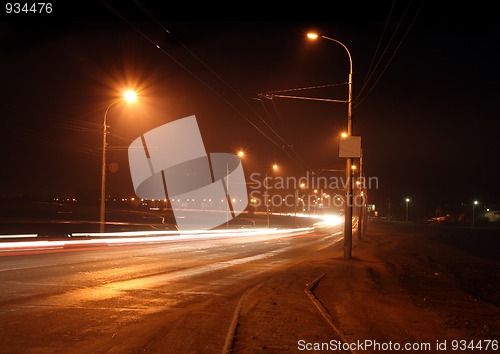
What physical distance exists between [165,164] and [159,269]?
168ft

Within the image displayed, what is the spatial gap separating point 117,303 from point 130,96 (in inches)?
729

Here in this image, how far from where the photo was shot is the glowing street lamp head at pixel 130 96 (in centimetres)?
2744

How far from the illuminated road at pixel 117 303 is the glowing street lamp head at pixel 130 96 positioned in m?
10.0

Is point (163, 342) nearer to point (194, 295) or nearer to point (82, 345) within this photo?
point (82, 345)

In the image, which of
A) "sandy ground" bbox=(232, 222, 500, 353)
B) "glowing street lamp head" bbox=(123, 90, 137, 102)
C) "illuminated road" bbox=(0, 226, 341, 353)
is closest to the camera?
"illuminated road" bbox=(0, 226, 341, 353)

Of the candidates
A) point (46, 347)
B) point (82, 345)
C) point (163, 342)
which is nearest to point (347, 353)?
point (163, 342)

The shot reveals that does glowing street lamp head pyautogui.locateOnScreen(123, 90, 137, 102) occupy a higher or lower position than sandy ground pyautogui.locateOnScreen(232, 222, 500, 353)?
higher

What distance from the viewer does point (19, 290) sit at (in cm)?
1202

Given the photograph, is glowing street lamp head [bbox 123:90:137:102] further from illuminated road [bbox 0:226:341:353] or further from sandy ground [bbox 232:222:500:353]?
sandy ground [bbox 232:222:500:353]

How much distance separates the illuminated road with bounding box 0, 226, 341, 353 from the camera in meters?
7.49

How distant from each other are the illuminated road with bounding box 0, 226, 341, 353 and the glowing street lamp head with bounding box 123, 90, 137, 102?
10035mm

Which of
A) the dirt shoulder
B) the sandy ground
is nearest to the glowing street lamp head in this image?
the dirt shoulder

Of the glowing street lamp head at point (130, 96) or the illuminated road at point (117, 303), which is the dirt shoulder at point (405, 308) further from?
the glowing street lamp head at point (130, 96)

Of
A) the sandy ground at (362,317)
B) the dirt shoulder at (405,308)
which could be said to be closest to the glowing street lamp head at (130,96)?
the dirt shoulder at (405,308)
